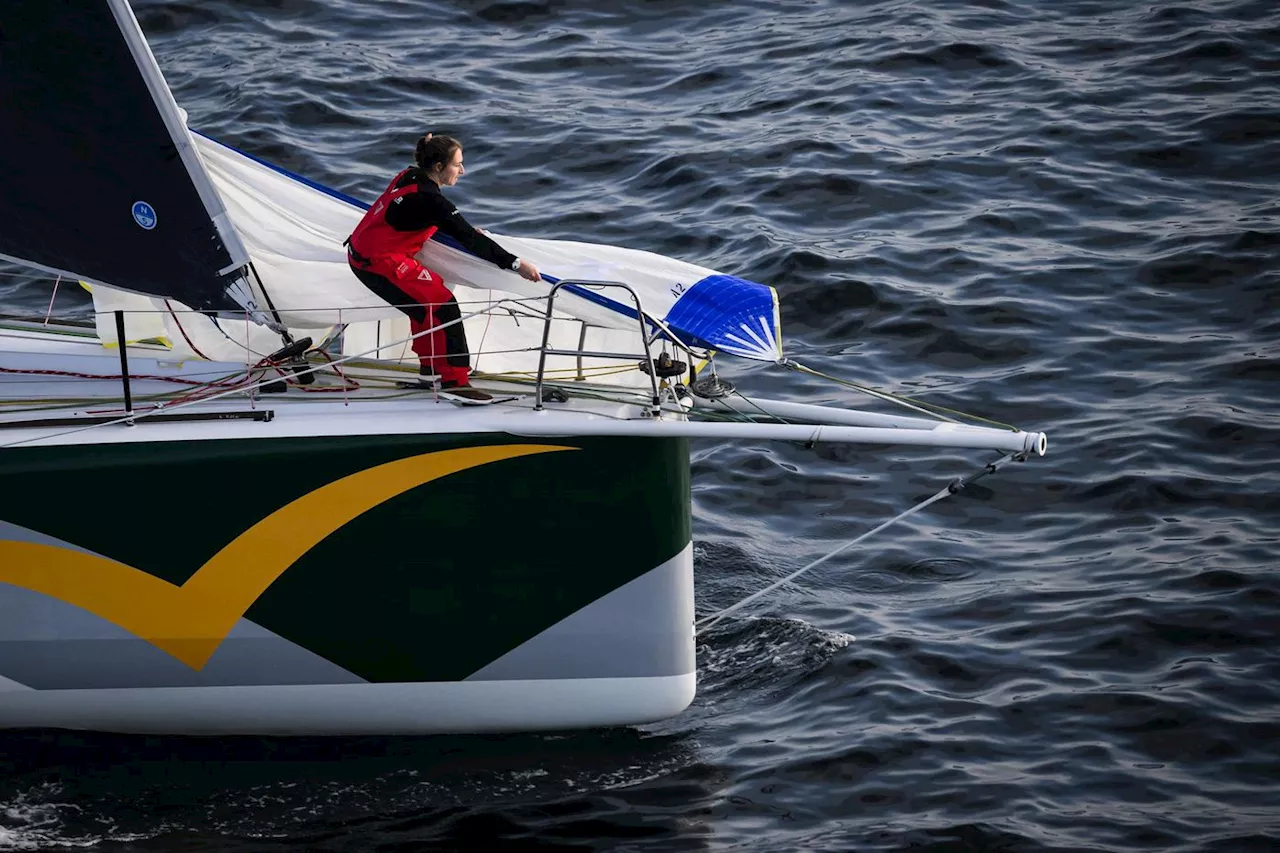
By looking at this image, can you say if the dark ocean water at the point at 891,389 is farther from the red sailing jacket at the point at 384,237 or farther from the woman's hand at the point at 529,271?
the red sailing jacket at the point at 384,237

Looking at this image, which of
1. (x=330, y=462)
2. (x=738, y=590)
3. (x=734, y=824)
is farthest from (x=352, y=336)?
(x=734, y=824)

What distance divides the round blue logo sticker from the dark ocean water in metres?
2.39

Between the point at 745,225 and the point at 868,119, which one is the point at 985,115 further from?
the point at 745,225

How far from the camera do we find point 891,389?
9898 millimetres

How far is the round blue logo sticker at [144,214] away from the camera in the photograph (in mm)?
6352

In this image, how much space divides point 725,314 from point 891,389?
11.5 feet

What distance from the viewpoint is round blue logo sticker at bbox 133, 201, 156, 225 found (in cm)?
635

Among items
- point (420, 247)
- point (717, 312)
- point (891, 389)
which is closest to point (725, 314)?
point (717, 312)

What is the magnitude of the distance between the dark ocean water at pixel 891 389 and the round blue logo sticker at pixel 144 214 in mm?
2390

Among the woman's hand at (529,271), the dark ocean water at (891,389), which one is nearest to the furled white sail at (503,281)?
the woman's hand at (529,271)

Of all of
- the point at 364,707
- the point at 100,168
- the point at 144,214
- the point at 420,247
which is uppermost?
the point at 100,168

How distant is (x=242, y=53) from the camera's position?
48.4ft

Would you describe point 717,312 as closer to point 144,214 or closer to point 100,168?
point 144,214

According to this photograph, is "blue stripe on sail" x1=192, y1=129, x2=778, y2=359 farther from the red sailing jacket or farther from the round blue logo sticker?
the round blue logo sticker
